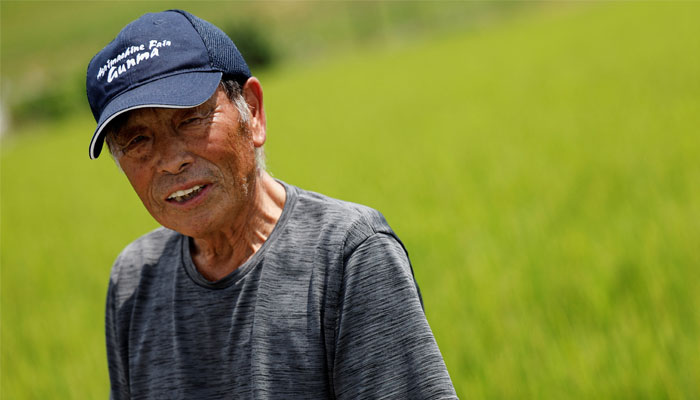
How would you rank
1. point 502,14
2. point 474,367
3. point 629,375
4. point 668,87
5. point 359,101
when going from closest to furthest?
point 629,375
point 474,367
point 668,87
point 359,101
point 502,14

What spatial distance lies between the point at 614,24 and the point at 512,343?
16.6m

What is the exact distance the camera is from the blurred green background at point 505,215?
2.59 m

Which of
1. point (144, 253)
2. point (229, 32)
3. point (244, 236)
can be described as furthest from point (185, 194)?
point (229, 32)

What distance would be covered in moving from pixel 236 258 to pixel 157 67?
0.39 m

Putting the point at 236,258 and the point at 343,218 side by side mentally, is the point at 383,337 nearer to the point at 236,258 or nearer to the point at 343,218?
the point at 343,218

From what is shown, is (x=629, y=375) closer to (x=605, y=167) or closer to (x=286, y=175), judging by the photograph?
(x=605, y=167)

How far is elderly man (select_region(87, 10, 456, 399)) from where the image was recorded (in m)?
1.02

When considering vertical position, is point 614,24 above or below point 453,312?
above

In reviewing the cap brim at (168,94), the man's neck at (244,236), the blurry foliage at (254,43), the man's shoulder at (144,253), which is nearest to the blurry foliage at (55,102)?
the blurry foliage at (254,43)

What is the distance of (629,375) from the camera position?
2262 mm

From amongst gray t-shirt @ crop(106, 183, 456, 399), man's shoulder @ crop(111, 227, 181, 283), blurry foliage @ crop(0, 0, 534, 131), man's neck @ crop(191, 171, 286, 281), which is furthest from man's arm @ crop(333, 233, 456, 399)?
blurry foliage @ crop(0, 0, 534, 131)

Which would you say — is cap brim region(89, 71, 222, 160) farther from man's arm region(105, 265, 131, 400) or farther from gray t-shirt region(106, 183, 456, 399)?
man's arm region(105, 265, 131, 400)

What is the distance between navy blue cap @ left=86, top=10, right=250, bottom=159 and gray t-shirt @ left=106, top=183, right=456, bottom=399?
289 mm

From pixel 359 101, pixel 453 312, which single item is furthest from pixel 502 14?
pixel 453 312
